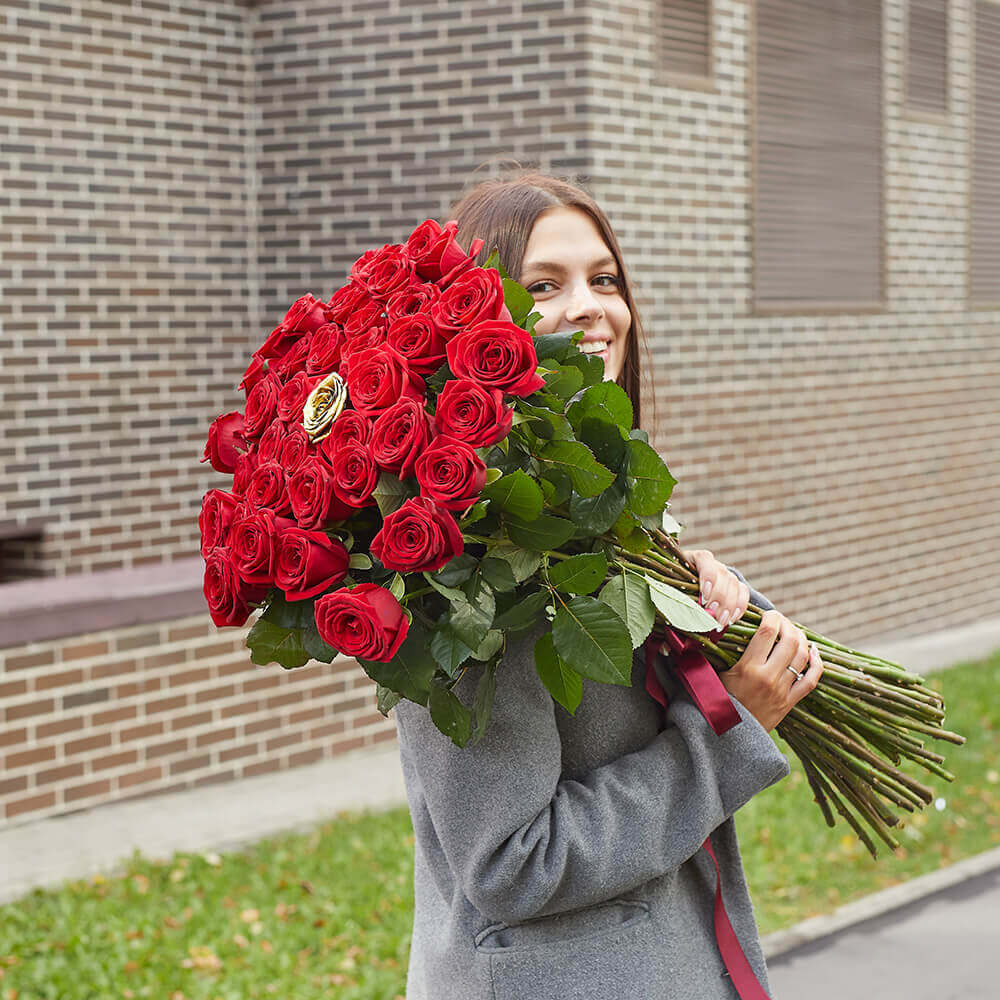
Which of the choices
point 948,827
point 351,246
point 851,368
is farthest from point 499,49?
point 948,827

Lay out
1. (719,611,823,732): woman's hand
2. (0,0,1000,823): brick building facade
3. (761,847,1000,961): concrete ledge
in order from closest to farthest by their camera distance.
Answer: (719,611,823,732): woman's hand → (761,847,1000,961): concrete ledge → (0,0,1000,823): brick building facade

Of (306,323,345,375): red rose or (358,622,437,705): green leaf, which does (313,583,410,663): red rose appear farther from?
(306,323,345,375): red rose

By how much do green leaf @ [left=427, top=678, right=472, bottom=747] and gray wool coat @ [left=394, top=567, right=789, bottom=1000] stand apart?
93 millimetres

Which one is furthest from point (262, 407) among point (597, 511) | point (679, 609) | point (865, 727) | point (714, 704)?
point (865, 727)

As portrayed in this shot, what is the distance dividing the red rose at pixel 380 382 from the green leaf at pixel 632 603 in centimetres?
38

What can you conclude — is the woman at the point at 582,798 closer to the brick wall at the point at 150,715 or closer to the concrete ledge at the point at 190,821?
the concrete ledge at the point at 190,821

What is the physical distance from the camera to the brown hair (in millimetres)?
2229

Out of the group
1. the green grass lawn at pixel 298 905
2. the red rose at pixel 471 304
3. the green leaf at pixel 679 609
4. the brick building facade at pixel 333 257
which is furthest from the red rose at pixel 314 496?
the brick building facade at pixel 333 257

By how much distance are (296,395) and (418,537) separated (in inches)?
13.9

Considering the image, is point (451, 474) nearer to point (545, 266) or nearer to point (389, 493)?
point (389, 493)

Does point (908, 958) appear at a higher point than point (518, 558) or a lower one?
lower

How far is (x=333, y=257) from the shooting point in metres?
8.54

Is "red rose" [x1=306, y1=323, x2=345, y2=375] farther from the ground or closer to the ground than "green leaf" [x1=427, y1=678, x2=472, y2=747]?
farther from the ground

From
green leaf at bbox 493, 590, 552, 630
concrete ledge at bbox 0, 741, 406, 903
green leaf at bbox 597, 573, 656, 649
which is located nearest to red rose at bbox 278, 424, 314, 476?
green leaf at bbox 493, 590, 552, 630
